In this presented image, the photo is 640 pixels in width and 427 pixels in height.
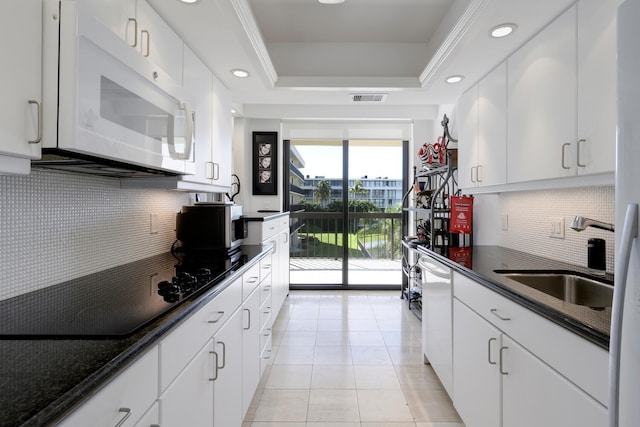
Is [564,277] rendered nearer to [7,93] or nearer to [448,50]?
[448,50]

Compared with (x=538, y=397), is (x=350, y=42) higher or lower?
higher

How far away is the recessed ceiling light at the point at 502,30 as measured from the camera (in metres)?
1.86

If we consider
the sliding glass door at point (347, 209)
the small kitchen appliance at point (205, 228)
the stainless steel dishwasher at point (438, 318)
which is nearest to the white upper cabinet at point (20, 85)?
the small kitchen appliance at point (205, 228)

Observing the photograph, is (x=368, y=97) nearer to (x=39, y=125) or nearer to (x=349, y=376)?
(x=349, y=376)

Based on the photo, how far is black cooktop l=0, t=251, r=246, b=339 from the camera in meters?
0.93

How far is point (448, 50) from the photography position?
2240 mm

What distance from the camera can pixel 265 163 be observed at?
4539 millimetres

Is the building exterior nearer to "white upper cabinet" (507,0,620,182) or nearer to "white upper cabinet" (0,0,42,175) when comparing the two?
"white upper cabinet" (507,0,620,182)

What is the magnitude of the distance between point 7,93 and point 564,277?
225 centimetres

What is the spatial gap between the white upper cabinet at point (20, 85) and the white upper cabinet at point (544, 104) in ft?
6.50

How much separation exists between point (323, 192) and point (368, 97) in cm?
181

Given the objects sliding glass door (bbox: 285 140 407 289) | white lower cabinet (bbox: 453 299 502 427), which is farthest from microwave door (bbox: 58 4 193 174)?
sliding glass door (bbox: 285 140 407 289)

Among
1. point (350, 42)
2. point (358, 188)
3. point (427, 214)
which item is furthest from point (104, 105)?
point (358, 188)

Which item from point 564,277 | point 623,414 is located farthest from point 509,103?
point 623,414
